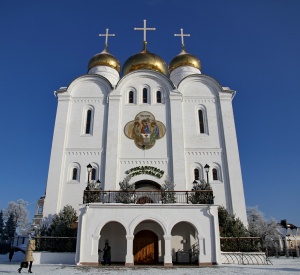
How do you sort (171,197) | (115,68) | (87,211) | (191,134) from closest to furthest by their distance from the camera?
(87,211) < (171,197) < (191,134) < (115,68)

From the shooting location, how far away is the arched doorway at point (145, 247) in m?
15.9

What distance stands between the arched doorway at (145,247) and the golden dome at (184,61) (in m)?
16.4

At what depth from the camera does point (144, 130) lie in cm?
2162

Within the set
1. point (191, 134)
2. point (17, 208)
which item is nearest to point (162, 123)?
point (191, 134)

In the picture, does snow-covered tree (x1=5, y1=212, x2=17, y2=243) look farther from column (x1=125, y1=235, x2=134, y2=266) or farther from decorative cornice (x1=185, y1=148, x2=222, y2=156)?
column (x1=125, y1=235, x2=134, y2=266)

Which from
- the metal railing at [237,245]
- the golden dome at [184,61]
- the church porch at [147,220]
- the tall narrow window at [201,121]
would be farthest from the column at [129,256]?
the golden dome at [184,61]

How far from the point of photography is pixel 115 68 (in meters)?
27.2

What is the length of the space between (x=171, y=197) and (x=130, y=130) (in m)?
7.73

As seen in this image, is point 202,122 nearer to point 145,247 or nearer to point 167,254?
point 145,247

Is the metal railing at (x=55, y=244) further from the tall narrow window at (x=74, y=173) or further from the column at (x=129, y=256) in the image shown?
the tall narrow window at (x=74, y=173)

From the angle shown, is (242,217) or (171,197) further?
(242,217)

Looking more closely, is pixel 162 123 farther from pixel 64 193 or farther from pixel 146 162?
pixel 64 193

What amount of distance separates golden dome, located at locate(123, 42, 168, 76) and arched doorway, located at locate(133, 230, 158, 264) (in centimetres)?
1367

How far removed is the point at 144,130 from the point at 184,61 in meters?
9.33
